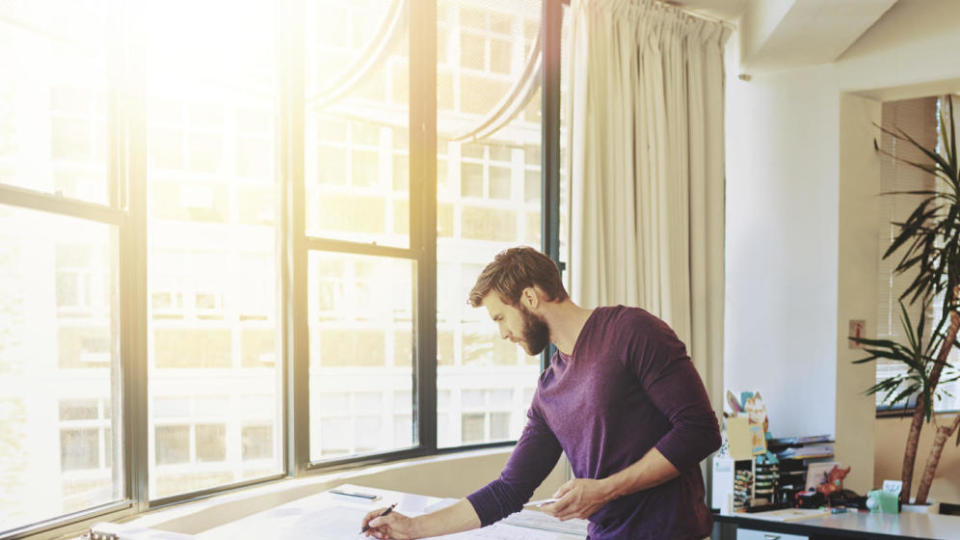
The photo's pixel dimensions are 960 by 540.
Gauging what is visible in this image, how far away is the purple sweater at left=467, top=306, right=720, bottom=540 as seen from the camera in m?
1.53

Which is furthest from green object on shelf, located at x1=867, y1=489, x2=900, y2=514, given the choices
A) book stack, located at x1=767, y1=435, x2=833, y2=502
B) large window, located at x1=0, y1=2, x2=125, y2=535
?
large window, located at x1=0, y1=2, x2=125, y2=535

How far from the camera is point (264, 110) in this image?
2.65 meters

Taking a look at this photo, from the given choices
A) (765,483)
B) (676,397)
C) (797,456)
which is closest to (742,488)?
(765,483)

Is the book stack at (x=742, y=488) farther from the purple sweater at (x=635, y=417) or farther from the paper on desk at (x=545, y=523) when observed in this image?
the purple sweater at (x=635, y=417)

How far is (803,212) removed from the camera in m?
3.76

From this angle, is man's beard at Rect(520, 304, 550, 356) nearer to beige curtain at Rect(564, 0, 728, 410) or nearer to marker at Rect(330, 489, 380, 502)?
marker at Rect(330, 489, 380, 502)

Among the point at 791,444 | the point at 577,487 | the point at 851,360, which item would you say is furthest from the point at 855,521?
the point at 577,487

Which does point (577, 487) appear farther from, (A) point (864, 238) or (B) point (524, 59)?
(A) point (864, 238)

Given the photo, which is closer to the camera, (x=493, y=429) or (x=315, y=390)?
(x=315, y=390)

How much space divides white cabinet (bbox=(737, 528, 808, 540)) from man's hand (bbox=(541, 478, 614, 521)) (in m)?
1.72

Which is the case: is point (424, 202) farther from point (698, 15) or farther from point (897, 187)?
point (897, 187)

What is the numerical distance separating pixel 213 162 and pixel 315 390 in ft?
2.87

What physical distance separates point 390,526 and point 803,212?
9.45 ft

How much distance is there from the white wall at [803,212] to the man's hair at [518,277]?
96.8 inches
